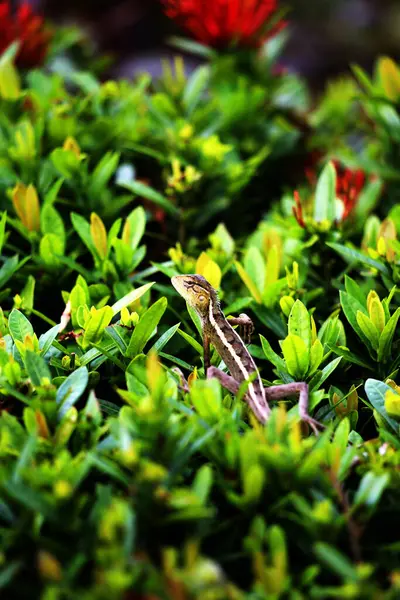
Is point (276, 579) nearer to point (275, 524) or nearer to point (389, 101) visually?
point (275, 524)

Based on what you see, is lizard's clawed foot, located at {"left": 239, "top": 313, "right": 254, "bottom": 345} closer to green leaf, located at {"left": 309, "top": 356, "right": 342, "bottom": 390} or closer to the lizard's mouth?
the lizard's mouth

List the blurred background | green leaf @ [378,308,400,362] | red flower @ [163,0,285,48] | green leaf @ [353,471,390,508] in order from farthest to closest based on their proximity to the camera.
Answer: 1. the blurred background
2. red flower @ [163,0,285,48]
3. green leaf @ [378,308,400,362]
4. green leaf @ [353,471,390,508]

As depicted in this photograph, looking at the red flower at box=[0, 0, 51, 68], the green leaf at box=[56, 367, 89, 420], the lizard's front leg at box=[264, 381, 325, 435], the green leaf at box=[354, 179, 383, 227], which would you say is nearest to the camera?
the green leaf at box=[56, 367, 89, 420]

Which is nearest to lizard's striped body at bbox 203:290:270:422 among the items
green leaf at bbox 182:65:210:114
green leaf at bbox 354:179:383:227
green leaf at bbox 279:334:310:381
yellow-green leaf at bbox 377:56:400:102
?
green leaf at bbox 279:334:310:381

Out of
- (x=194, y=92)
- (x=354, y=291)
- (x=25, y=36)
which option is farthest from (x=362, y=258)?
(x=25, y=36)

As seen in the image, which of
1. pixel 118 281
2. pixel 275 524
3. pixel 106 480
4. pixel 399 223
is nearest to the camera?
pixel 275 524

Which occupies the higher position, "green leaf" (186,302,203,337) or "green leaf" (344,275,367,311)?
"green leaf" (186,302,203,337)

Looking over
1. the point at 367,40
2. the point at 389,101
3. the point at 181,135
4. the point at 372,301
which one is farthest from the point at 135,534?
the point at 367,40
